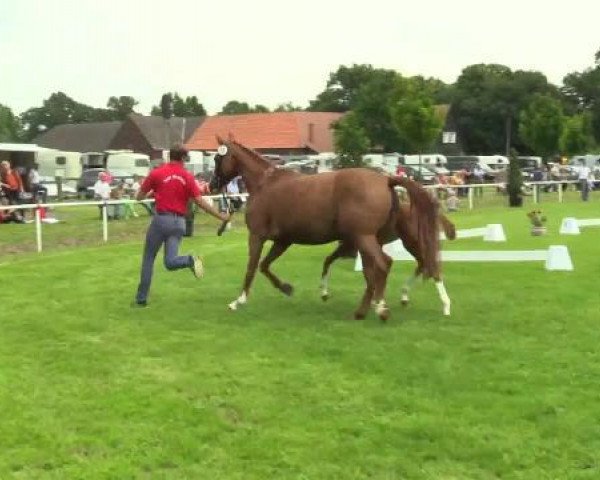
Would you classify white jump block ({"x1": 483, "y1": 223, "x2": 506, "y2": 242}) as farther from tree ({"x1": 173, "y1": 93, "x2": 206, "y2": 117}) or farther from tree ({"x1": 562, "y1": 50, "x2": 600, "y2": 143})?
tree ({"x1": 173, "y1": 93, "x2": 206, "y2": 117})

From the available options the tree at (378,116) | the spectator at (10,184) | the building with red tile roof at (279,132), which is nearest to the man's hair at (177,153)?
the spectator at (10,184)

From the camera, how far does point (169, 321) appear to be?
915 cm

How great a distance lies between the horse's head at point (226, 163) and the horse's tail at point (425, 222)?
2.14 metres

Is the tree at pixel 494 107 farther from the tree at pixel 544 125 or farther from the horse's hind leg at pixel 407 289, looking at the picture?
the horse's hind leg at pixel 407 289

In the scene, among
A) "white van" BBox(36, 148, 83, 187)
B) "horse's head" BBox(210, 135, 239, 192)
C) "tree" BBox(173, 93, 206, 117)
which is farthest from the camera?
"tree" BBox(173, 93, 206, 117)

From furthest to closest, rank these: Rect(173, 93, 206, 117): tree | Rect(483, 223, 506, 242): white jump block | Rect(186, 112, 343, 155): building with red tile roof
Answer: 1. Rect(173, 93, 206, 117): tree
2. Rect(186, 112, 343, 155): building with red tile roof
3. Rect(483, 223, 506, 242): white jump block

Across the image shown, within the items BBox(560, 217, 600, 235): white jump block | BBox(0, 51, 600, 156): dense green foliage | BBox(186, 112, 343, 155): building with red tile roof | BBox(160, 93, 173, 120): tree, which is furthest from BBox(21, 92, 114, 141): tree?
BBox(560, 217, 600, 235): white jump block

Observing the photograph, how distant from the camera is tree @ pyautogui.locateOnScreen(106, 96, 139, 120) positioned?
144 meters

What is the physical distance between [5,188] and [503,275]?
15472mm

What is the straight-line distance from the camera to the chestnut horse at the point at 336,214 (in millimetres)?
9219

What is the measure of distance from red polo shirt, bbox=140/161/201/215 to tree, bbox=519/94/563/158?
5401cm

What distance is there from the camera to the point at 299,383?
6.61 metres

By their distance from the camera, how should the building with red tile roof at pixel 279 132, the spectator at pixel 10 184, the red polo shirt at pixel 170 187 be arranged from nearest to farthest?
the red polo shirt at pixel 170 187 → the spectator at pixel 10 184 → the building with red tile roof at pixel 279 132

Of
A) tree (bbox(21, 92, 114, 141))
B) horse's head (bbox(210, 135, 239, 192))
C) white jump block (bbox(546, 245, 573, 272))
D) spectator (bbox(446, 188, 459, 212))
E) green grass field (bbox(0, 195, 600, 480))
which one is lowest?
spectator (bbox(446, 188, 459, 212))
